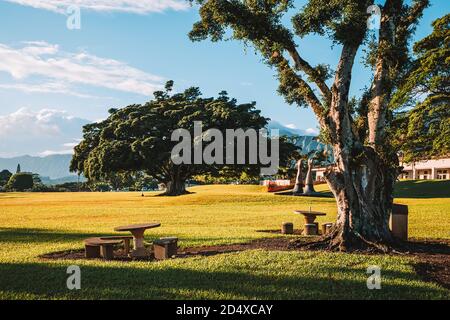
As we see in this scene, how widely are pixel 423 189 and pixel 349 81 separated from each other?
42062 mm

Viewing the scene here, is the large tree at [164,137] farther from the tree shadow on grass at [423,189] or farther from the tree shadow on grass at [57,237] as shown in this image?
the tree shadow on grass at [57,237]

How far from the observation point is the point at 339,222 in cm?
1369

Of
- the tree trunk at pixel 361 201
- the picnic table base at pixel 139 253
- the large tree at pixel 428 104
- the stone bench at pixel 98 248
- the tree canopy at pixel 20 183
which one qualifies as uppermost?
the large tree at pixel 428 104

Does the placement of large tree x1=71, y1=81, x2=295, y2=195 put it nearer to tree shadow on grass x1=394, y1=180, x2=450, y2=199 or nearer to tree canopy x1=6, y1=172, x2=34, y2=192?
tree shadow on grass x1=394, y1=180, x2=450, y2=199

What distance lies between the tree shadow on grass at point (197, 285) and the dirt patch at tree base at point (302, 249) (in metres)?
1.40

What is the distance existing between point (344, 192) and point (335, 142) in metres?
1.63

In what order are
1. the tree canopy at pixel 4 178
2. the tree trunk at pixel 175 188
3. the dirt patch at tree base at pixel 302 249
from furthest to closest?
1. the tree canopy at pixel 4 178
2. the tree trunk at pixel 175 188
3. the dirt patch at tree base at pixel 302 249

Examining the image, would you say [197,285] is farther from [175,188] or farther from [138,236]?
[175,188]

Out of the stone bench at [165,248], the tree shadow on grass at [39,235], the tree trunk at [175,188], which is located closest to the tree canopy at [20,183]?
the tree trunk at [175,188]

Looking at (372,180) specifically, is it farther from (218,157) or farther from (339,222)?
(218,157)

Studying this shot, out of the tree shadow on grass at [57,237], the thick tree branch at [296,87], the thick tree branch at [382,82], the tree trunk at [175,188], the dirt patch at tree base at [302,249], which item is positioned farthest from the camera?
the tree trunk at [175,188]

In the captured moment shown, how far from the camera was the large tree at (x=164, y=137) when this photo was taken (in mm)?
50781

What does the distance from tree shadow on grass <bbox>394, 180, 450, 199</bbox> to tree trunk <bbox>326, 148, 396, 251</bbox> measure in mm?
35503
